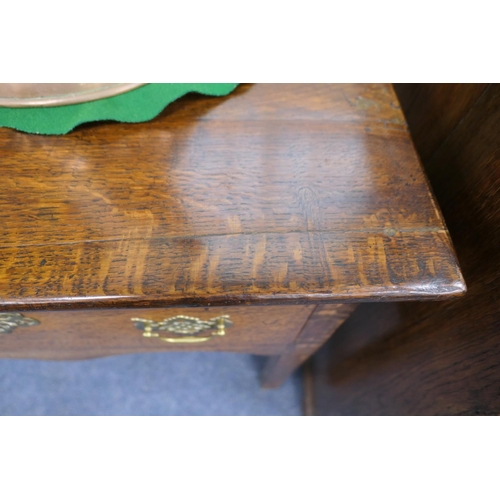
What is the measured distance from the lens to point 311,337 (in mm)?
478

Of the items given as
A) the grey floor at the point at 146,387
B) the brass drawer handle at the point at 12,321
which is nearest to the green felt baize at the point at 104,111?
the brass drawer handle at the point at 12,321

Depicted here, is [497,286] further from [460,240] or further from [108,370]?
[108,370]

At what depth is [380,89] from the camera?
428 millimetres

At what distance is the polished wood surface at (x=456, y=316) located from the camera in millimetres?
340

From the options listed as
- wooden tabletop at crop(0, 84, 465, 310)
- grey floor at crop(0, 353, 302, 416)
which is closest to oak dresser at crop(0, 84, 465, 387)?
wooden tabletop at crop(0, 84, 465, 310)

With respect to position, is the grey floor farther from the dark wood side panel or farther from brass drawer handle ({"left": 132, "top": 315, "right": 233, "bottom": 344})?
the dark wood side panel

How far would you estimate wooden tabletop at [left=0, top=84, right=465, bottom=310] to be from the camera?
12.0 inches

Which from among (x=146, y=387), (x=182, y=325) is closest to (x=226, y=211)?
(x=182, y=325)

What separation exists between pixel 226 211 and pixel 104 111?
0.15 m

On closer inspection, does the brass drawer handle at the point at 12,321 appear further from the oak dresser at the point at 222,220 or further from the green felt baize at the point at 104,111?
the green felt baize at the point at 104,111

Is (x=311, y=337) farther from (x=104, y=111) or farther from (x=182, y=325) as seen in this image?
(x=104, y=111)

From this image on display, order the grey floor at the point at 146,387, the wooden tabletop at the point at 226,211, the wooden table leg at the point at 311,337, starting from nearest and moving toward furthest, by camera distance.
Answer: the wooden tabletop at the point at 226,211, the wooden table leg at the point at 311,337, the grey floor at the point at 146,387

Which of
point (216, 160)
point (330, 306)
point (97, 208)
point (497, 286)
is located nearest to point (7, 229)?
point (97, 208)

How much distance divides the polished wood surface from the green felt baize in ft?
0.77
